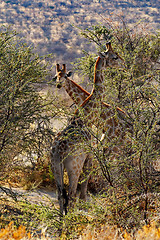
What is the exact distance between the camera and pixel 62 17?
40.3m

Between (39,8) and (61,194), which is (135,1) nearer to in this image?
(39,8)

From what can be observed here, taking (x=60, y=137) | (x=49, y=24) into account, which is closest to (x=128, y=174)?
(x=60, y=137)

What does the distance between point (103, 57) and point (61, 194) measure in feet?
10.1

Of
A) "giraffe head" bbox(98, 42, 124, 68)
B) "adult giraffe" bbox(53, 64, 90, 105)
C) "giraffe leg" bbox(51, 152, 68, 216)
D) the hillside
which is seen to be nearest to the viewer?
"giraffe leg" bbox(51, 152, 68, 216)

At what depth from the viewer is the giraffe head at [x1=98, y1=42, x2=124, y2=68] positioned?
6.48 meters

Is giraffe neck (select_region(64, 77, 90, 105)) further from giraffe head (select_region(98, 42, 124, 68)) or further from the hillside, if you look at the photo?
the hillside

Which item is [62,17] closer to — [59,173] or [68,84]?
[68,84]

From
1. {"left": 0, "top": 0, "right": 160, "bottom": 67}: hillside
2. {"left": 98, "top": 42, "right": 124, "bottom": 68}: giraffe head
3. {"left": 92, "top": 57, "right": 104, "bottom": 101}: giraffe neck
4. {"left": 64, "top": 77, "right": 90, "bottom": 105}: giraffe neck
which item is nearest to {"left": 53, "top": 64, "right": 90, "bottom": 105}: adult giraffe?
{"left": 64, "top": 77, "right": 90, "bottom": 105}: giraffe neck

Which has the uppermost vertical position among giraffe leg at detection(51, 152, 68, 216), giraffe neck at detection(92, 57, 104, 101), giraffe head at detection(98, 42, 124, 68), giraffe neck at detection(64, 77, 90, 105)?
giraffe head at detection(98, 42, 124, 68)

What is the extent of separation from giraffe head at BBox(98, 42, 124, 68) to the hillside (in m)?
24.8

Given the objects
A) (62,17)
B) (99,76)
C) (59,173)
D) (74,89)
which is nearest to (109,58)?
(99,76)

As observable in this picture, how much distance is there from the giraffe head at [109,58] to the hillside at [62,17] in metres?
24.8

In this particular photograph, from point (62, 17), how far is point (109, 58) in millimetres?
36271

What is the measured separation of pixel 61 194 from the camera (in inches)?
225
